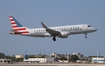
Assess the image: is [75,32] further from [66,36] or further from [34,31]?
[34,31]

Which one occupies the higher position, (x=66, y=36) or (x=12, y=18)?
(x=12, y=18)

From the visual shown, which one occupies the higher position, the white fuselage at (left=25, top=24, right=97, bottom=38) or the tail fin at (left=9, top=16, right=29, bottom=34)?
the tail fin at (left=9, top=16, right=29, bottom=34)

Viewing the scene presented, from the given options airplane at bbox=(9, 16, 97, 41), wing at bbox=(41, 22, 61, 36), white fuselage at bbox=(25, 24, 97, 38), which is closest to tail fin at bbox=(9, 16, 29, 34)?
airplane at bbox=(9, 16, 97, 41)

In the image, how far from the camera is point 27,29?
8550cm

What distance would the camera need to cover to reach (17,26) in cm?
8912

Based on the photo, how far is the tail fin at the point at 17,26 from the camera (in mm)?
85188

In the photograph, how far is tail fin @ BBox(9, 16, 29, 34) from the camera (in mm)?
85188

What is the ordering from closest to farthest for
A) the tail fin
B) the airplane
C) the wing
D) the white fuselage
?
1. the white fuselage
2. the airplane
3. the wing
4. the tail fin

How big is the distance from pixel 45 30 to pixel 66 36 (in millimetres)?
7563

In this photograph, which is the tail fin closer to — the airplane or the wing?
the airplane

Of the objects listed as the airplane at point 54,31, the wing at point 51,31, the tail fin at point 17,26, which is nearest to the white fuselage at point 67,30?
the airplane at point 54,31

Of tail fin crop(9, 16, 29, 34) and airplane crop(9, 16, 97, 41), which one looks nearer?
airplane crop(9, 16, 97, 41)

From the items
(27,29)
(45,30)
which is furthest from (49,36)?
(27,29)

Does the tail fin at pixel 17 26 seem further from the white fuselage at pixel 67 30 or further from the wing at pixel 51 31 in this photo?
the wing at pixel 51 31
